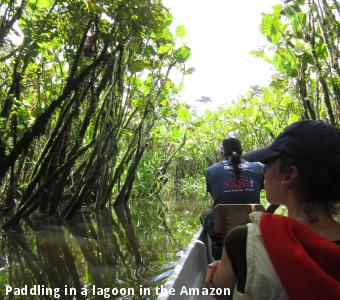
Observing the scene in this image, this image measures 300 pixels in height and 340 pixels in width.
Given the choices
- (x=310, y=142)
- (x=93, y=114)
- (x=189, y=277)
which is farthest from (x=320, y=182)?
(x=93, y=114)

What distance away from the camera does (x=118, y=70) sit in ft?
24.2

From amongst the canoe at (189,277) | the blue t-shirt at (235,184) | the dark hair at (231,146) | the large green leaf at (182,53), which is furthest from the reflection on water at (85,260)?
the large green leaf at (182,53)

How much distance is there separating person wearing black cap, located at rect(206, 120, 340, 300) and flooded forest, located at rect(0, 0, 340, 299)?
2.22m

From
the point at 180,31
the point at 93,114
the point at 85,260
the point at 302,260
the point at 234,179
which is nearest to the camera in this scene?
the point at 302,260

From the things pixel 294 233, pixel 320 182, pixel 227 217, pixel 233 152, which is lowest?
pixel 227 217

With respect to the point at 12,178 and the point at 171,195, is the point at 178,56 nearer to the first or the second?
the point at 12,178

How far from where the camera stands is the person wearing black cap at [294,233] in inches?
33.3

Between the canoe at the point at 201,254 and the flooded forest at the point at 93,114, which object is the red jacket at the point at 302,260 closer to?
the canoe at the point at 201,254

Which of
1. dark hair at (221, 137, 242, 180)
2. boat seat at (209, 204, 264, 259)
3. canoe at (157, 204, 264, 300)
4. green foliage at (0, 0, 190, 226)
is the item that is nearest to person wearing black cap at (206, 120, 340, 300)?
canoe at (157, 204, 264, 300)

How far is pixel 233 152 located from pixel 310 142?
2311 mm

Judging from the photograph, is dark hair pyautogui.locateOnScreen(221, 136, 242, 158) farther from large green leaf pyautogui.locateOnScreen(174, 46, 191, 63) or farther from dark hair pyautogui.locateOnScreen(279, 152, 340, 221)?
large green leaf pyautogui.locateOnScreen(174, 46, 191, 63)

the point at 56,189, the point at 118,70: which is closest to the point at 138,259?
the point at 56,189

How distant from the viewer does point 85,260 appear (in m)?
4.25

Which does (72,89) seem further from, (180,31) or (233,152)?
(180,31)
